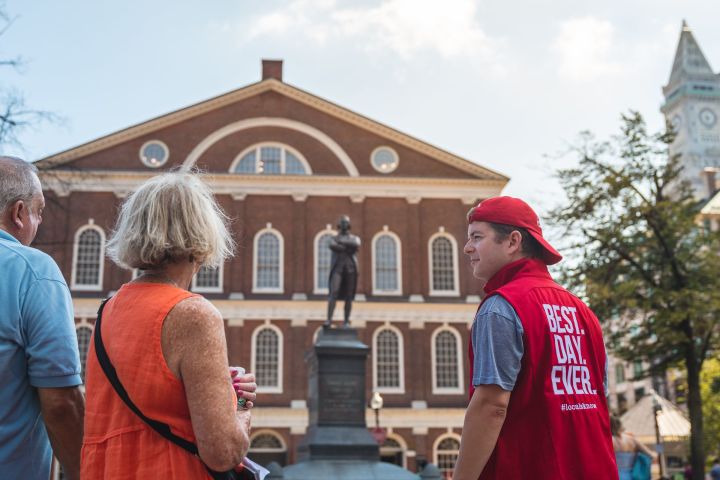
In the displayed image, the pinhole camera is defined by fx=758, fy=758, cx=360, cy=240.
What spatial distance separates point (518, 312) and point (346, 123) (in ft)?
112

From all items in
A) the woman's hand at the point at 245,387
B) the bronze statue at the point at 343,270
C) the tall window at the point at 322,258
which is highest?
the tall window at the point at 322,258

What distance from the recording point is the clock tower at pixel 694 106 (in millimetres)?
105062

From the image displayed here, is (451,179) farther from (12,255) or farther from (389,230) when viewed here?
(12,255)

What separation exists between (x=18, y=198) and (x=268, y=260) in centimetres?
3188

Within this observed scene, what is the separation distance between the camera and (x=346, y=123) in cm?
3681

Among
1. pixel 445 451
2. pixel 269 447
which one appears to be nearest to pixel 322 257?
pixel 269 447

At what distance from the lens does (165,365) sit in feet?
8.50

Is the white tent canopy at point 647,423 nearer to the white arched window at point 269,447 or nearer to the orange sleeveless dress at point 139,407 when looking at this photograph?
the white arched window at point 269,447

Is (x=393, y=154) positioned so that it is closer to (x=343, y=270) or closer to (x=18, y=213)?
(x=343, y=270)

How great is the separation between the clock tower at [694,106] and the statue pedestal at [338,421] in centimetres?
9995

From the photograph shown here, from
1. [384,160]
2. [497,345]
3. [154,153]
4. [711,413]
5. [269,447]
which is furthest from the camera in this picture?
[384,160]

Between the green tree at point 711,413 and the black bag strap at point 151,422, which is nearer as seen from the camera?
the black bag strap at point 151,422

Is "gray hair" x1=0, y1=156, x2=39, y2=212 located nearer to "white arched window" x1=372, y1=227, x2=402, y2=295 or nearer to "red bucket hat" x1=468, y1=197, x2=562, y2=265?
"red bucket hat" x1=468, y1=197, x2=562, y2=265

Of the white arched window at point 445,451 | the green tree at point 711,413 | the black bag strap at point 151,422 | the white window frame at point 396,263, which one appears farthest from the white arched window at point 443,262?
the black bag strap at point 151,422
